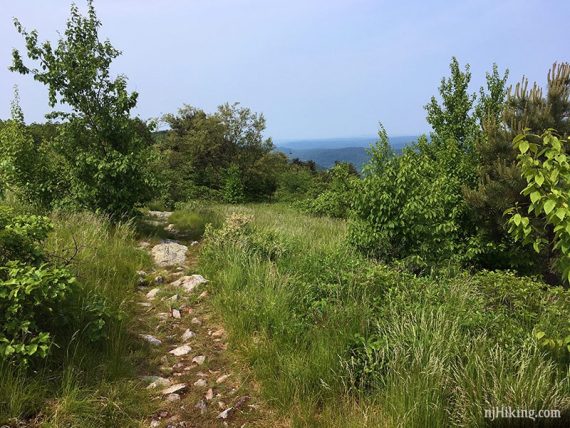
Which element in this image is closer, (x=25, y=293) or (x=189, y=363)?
(x=25, y=293)

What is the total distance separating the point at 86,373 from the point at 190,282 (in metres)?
2.78

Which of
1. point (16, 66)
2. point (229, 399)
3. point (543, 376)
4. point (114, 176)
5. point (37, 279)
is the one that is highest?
Result: point (16, 66)

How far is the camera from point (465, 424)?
2766 mm

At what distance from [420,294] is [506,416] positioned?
155 centimetres

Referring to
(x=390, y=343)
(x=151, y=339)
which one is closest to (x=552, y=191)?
(x=390, y=343)

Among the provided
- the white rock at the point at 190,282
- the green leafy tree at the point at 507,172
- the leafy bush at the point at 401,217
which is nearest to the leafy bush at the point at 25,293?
the white rock at the point at 190,282

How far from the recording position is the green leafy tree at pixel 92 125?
27.5 ft

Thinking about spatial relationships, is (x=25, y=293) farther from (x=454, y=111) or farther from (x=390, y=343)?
(x=454, y=111)

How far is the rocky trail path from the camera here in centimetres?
333

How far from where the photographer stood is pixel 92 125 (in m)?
8.82

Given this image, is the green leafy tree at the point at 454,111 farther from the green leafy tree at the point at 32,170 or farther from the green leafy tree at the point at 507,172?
the green leafy tree at the point at 32,170

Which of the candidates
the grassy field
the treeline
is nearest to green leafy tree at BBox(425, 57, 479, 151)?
the treeline

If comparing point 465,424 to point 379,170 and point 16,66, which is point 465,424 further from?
point 16,66

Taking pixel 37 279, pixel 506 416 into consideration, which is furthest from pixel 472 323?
pixel 37 279
